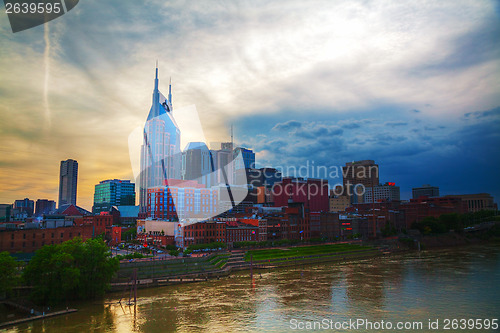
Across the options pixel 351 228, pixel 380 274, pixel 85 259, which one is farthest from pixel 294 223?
pixel 85 259

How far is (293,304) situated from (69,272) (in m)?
30.6

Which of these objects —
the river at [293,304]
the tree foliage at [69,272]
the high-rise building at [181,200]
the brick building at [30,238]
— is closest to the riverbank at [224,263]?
the river at [293,304]

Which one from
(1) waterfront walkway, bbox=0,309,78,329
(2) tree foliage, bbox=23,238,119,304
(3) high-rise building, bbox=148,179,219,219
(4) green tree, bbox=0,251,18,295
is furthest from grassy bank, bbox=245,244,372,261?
(3) high-rise building, bbox=148,179,219,219

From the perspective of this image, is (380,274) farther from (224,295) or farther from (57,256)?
(57,256)

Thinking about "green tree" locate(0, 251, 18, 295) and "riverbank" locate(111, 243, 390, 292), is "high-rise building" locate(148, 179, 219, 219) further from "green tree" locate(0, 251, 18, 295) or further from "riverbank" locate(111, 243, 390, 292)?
"green tree" locate(0, 251, 18, 295)

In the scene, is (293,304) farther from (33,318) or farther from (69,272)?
(33,318)

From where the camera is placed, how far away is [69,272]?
50.4m

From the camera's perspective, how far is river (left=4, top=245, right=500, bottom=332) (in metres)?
41.9

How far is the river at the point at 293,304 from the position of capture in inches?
1650

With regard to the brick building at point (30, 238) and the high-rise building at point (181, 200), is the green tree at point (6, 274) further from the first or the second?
the high-rise building at point (181, 200)

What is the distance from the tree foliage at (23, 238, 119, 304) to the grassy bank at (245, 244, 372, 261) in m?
37.8

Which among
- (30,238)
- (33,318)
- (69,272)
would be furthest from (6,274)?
(30,238)

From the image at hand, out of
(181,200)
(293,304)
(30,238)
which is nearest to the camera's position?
(293,304)

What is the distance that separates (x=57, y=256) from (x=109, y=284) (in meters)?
9.10
